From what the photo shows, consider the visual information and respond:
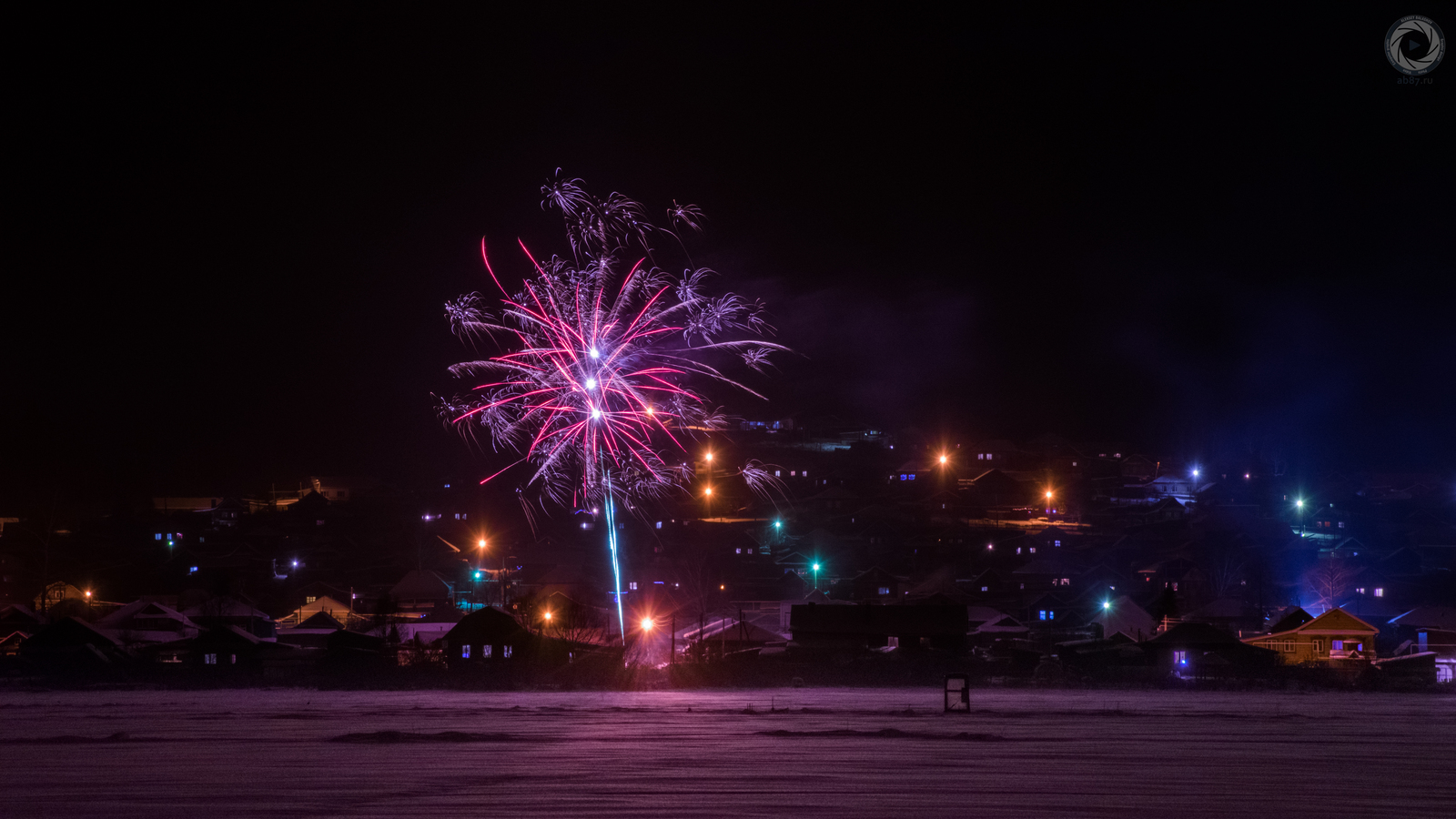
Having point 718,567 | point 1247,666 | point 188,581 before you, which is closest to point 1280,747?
point 1247,666

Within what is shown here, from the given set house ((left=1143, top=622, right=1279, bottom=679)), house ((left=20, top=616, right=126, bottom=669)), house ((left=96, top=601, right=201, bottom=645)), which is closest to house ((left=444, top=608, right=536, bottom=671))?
house ((left=20, top=616, right=126, bottom=669))

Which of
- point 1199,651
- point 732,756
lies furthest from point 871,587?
point 732,756

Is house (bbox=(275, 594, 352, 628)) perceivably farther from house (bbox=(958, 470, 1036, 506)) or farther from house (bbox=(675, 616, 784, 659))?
house (bbox=(958, 470, 1036, 506))

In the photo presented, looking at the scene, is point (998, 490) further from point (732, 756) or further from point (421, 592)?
point (732, 756)

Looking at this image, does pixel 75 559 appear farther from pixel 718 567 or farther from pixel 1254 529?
pixel 1254 529

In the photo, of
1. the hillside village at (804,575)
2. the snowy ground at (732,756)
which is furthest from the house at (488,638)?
the snowy ground at (732,756)
